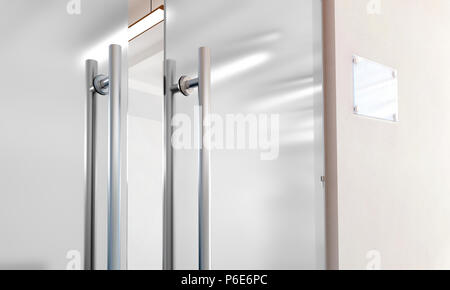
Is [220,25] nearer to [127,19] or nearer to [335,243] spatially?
[127,19]

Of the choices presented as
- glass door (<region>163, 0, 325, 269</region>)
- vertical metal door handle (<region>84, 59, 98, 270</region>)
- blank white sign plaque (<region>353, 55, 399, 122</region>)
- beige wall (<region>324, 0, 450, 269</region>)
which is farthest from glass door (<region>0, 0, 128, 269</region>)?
blank white sign plaque (<region>353, 55, 399, 122</region>)

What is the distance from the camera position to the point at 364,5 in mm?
1344

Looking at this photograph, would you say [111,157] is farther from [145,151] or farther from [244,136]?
[244,136]

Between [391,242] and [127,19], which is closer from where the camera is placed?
[127,19]

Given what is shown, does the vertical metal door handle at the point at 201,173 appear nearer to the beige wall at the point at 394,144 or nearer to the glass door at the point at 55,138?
the glass door at the point at 55,138

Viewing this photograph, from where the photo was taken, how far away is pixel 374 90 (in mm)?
1354

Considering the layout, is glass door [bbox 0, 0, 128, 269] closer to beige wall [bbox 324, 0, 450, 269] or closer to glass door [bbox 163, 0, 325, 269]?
glass door [bbox 163, 0, 325, 269]

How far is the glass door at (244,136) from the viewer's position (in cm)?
81

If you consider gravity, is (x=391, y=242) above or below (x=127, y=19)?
below

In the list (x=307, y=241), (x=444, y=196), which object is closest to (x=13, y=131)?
(x=307, y=241)

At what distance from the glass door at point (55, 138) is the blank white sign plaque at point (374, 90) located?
79 cm

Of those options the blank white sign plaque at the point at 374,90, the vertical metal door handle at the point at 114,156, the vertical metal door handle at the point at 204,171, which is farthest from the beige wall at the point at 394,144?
the vertical metal door handle at the point at 114,156

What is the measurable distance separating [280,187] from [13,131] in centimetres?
62

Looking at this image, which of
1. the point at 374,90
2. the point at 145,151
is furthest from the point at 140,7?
the point at 374,90
